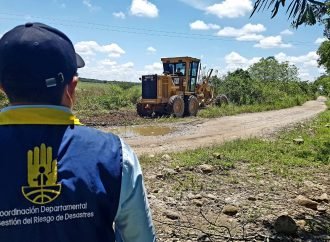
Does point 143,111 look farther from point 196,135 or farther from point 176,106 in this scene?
point 196,135

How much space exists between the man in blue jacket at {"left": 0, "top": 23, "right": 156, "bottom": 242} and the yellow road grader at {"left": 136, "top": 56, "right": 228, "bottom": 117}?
16456 mm

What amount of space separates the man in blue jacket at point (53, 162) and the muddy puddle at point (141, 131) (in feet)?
38.0

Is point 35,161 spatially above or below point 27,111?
below

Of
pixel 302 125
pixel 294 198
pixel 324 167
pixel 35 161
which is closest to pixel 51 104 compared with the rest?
pixel 35 161

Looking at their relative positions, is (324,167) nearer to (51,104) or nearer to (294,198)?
(294,198)

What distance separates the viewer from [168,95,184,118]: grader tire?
1792 cm

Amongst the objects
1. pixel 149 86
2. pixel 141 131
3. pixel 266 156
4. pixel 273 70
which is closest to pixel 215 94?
pixel 149 86

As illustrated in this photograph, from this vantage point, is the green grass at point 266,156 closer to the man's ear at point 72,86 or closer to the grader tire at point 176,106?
the man's ear at point 72,86

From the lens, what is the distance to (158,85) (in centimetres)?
1834

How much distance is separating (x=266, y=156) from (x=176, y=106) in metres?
9.51

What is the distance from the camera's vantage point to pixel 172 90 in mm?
19031

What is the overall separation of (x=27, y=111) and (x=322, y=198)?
544 cm

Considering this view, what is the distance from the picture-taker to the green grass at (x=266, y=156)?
797 centimetres

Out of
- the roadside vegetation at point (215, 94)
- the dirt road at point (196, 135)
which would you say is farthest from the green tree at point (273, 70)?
the dirt road at point (196, 135)
